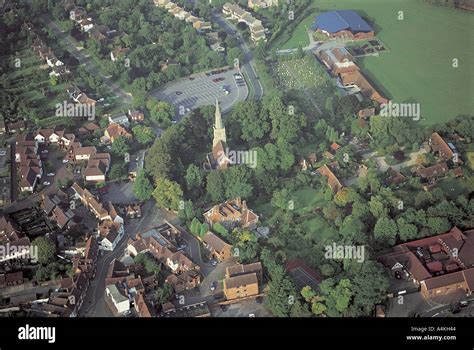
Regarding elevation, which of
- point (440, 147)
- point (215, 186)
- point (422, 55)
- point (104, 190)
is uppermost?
point (422, 55)

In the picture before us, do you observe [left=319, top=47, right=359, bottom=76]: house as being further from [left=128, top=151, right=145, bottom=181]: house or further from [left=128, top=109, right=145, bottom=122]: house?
[left=128, top=151, right=145, bottom=181]: house

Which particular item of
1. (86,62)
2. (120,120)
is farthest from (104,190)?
(86,62)

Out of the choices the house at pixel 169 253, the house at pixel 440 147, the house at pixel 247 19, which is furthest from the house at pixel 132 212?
the house at pixel 247 19

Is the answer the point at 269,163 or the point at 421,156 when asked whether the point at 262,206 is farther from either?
the point at 421,156

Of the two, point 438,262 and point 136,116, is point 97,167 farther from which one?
point 438,262
